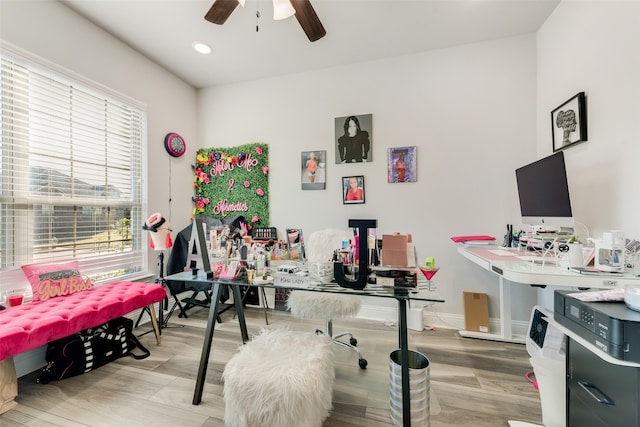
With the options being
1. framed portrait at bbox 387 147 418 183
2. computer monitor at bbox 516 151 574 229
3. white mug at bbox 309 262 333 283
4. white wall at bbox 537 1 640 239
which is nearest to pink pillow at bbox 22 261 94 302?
white mug at bbox 309 262 333 283

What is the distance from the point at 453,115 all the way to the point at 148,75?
3295 millimetres

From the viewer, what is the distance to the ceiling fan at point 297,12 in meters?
1.54

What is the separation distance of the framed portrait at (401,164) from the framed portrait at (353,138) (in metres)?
0.23

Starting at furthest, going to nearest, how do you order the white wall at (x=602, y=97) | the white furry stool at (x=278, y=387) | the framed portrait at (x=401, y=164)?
the framed portrait at (x=401, y=164) < the white wall at (x=602, y=97) < the white furry stool at (x=278, y=387)

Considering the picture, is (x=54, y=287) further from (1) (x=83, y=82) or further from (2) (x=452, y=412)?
(2) (x=452, y=412)

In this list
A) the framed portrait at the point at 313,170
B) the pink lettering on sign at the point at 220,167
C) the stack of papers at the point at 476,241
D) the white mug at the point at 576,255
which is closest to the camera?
the white mug at the point at 576,255

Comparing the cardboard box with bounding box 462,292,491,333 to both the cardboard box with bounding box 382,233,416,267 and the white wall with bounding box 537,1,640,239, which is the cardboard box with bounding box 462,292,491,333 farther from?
the cardboard box with bounding box 382,233,416,267

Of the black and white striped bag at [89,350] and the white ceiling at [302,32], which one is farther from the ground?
the white ceiling at [302,32]

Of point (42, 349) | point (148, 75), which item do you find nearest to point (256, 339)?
point (42, 349)

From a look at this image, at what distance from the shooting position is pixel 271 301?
3.07 metres

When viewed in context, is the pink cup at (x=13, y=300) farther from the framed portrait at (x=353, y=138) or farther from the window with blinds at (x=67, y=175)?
the framed portrait at (x=353, y=138)

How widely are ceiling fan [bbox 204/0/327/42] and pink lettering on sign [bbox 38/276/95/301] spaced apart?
221cm

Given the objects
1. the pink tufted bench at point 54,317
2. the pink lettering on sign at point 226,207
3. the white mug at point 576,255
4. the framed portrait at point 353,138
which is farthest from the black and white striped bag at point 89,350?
the white mug at point 576,255

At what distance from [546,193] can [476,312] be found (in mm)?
1269
